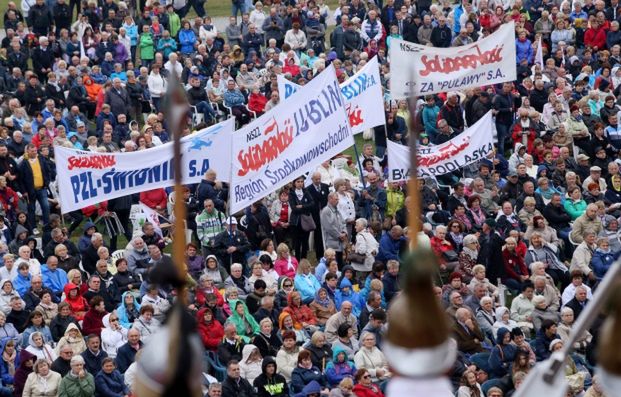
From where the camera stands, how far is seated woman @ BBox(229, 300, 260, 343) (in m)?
17.0

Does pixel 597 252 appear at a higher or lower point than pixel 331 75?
lower

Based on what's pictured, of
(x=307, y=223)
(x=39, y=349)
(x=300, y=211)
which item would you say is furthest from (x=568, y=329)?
(x=39, y=349)

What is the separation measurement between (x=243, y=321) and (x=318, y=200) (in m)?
4.47

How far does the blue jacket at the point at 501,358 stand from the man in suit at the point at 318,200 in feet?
17.3

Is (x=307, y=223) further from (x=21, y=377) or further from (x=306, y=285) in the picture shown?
(x=21, y=377)

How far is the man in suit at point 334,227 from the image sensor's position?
20.9 m

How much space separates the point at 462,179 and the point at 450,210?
1.89 metres

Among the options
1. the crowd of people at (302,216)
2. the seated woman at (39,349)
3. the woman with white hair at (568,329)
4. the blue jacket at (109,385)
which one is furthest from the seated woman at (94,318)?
the woman with white hair at (568,329)

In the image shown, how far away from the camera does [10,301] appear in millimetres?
17078

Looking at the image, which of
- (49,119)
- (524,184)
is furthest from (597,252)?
(49,119)

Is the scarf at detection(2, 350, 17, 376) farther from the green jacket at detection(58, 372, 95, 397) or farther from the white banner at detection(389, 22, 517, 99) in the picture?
the white banner at detection(389, 22, 517, 99)

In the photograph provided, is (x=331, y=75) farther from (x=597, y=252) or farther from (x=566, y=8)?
(x=566, y=8)

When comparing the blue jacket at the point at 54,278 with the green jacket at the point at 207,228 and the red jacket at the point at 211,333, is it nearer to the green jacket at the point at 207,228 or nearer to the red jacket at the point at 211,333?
the green jacket at the point at 207,228

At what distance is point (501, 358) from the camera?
16.3 meters
